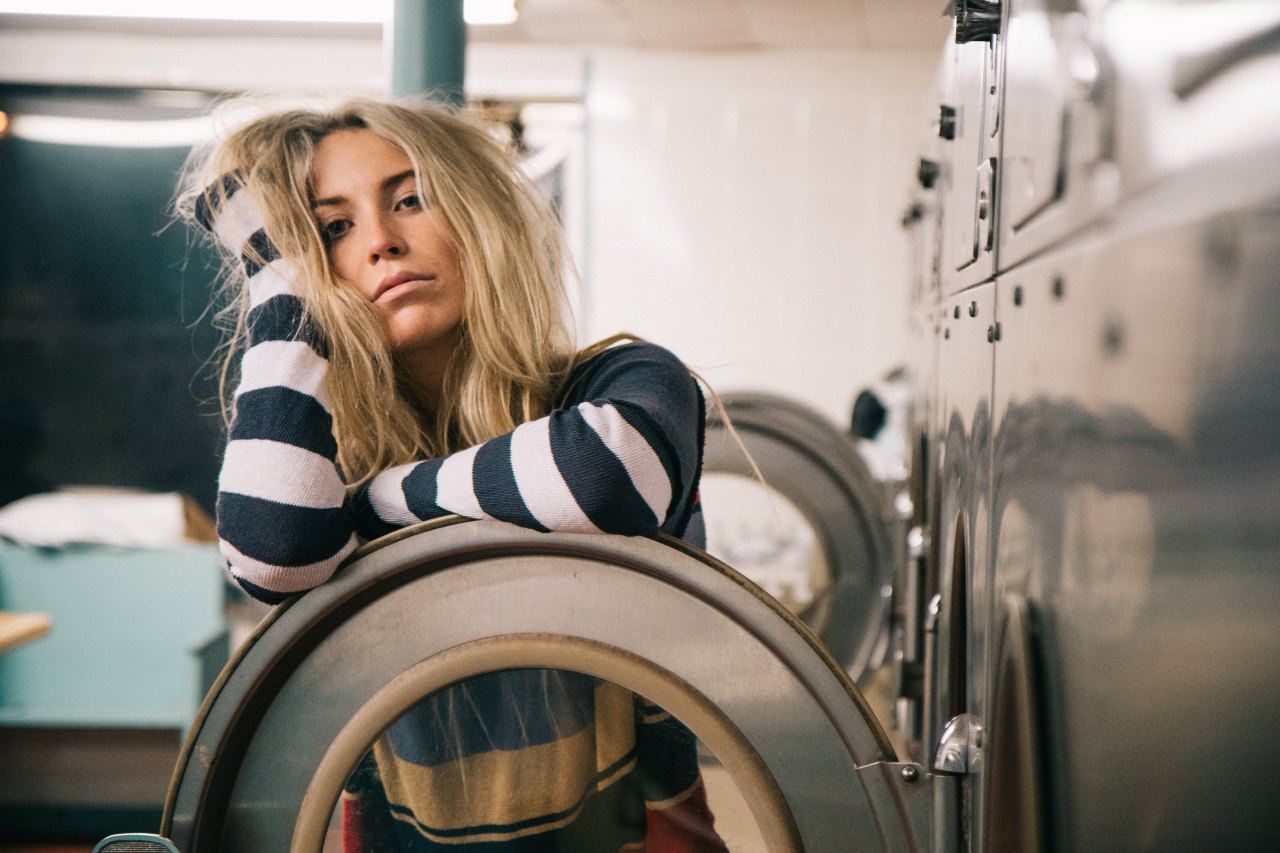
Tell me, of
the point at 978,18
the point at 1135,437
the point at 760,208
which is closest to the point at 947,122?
the point at 978,18

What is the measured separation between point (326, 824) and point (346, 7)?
2.65 meters

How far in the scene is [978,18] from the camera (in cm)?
78

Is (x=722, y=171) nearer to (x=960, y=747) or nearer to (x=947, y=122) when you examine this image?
(x=947, y=122)

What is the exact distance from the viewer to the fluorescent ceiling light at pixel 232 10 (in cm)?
296

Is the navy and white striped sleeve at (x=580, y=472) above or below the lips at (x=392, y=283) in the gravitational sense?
below

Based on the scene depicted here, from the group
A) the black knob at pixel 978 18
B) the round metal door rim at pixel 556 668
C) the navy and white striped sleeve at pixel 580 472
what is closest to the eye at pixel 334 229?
the navy and white striped sleeve at pixel 580 472

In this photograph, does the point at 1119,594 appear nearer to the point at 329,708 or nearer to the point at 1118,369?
the point at 1118,369

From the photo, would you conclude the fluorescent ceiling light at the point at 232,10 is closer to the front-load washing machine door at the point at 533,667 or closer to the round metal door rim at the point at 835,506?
the round metal door rim at the point at 835,506

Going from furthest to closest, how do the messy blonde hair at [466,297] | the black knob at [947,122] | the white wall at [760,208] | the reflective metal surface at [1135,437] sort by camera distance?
1. the white wall at [760,208]
2. the black knob at [947,122]
3. the messy blonde hair at [466,297]
4. the reflective metal surface at [1135,437]

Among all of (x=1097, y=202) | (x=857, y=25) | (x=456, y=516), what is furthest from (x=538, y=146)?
(x=1097, y=202)

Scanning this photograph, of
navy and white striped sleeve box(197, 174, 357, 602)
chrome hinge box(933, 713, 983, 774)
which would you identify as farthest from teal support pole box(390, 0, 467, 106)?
chrome hinge box(933, 713, 983, 774)

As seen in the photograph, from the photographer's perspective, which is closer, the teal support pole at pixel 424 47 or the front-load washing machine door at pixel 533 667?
the front-load washing machine door at pixel 533 667

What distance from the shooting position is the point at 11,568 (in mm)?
2438

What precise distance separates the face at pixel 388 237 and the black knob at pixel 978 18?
0.45 metres
